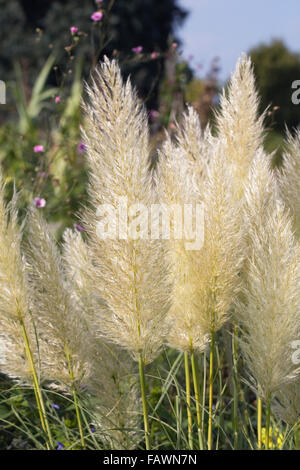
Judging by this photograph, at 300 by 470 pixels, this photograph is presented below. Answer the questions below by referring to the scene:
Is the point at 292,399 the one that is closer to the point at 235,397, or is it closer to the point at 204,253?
the point at 235,397

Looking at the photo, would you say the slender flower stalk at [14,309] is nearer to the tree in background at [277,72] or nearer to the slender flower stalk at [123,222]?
the slender flower stalk at [123,222]

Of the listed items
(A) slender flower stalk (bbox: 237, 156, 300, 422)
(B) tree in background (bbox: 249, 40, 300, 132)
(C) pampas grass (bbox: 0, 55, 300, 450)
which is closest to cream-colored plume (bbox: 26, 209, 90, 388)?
(C) pampas grass (bbox: 0, 55, 300, 450)

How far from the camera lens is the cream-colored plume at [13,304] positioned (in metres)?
1.60

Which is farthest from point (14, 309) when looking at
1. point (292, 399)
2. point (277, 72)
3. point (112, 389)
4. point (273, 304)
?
point (277, 72)

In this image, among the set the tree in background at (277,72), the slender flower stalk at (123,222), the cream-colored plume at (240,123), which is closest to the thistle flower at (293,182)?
the cream-colored plume at (240,123)

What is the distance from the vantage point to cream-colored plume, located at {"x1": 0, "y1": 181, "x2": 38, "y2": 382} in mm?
1596

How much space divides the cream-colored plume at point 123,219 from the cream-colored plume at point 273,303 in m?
0.25

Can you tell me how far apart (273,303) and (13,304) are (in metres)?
0.73

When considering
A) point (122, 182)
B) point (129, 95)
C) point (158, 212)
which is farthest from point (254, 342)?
point (129, 95)

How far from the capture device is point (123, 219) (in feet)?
4.62

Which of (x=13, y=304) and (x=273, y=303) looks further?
(x=13, y=304)

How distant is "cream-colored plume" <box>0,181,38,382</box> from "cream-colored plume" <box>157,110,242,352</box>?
16.7 inches

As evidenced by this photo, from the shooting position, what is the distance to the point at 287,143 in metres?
2.02

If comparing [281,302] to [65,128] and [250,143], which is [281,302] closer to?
[250,143]
